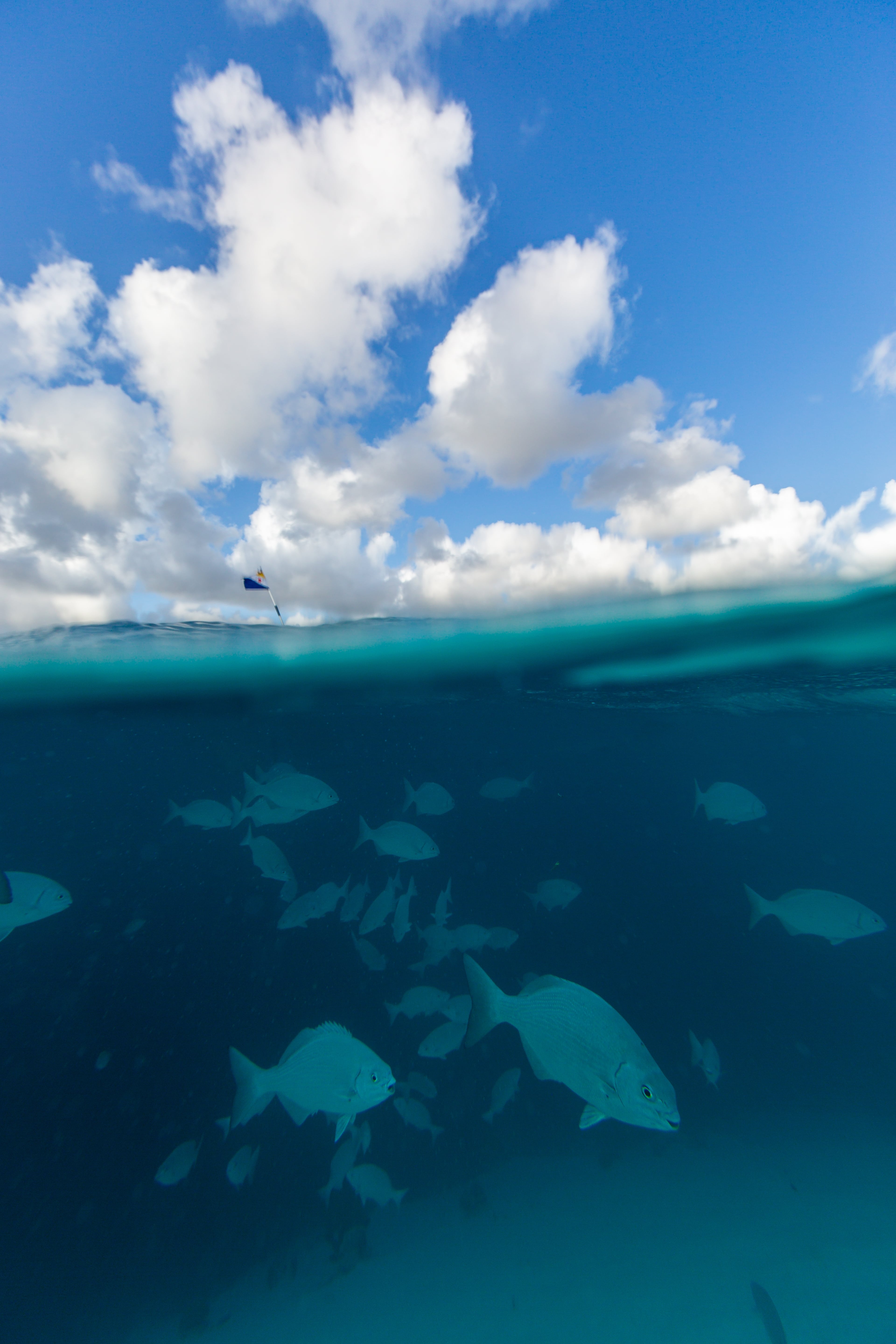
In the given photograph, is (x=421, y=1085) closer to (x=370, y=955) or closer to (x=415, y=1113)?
(x=415, y=1113)

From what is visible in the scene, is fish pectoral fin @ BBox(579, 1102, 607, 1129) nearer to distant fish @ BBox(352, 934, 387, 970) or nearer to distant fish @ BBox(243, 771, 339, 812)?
distant fish @ BBox(243, 771, 339, 812)

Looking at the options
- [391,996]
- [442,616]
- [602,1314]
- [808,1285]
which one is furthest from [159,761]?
[808,1285]

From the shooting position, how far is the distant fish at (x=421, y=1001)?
7.23 m

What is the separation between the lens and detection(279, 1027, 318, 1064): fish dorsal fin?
3773mm

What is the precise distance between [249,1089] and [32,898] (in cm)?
329

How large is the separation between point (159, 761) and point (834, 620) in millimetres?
40885

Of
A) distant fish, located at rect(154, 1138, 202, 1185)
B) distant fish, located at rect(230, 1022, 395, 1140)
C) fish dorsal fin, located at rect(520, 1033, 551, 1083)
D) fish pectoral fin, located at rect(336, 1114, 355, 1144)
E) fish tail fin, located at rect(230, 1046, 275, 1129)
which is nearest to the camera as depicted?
fish dorsal fin, located at rect(520, 1033, 551, 1083)

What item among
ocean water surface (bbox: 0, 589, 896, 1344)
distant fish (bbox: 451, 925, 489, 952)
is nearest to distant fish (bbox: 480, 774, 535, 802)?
ocean water surface (bbox: 0, 589, 896, 1344)

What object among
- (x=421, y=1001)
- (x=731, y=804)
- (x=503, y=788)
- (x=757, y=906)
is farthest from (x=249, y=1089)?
(x=731, y=804)

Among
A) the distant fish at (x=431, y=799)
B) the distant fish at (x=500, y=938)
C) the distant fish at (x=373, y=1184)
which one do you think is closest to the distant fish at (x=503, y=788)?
the distant fish at (x=431, y=799)

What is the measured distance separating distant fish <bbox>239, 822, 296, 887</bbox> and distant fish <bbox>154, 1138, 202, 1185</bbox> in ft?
10.9

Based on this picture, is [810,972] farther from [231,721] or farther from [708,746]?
[231,721]

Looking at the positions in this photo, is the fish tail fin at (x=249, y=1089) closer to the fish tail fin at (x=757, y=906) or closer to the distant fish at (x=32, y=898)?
the distant fish at (x=32, y=898)

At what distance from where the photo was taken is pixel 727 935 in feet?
74.1
